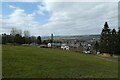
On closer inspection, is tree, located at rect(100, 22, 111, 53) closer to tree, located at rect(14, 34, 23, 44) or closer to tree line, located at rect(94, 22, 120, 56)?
tree line, located at rect(94, 22, 120, 56)

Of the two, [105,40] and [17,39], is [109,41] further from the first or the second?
[17,39]

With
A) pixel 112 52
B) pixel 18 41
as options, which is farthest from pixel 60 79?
pixel 18 41

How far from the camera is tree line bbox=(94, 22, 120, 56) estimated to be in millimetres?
74312

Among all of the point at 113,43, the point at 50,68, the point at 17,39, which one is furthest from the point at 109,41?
the point at 50,68

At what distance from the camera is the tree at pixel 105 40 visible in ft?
250

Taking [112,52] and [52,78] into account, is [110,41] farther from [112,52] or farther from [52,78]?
[52,78]

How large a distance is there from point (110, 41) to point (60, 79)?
67034 millimetres

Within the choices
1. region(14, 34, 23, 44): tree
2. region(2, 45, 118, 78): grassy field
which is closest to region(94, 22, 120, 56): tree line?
region(14, 34, 23, 44): tree

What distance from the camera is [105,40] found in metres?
77.9

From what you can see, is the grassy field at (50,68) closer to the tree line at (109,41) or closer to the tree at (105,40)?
the tree line at (109,41)

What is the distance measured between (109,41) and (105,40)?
6.70 ft

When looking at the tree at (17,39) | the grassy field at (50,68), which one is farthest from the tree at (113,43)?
the grassy field at (50,68)

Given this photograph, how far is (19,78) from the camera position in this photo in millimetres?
10602

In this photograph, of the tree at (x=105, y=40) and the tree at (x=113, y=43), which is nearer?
the tree at (x=113, y=43)
